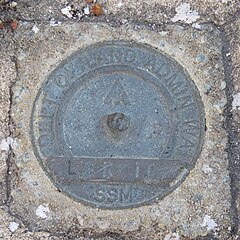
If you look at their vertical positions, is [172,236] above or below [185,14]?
below

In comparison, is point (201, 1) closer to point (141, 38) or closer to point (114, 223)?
point (141, 38)

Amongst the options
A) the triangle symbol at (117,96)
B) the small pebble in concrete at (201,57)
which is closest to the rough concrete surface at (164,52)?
the small pebble in concrete at (201,57)

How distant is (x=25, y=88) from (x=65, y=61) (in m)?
0.16

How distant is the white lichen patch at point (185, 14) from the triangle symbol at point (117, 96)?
0.95 ft

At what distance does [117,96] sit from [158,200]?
0.36m

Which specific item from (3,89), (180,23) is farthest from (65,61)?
(180,23)

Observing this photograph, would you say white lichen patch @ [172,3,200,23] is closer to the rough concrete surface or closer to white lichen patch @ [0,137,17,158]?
the rough concrete surface

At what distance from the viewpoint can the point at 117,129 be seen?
2.10 m

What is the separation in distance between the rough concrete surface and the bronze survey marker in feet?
0.13

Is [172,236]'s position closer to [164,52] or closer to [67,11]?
[164,52]

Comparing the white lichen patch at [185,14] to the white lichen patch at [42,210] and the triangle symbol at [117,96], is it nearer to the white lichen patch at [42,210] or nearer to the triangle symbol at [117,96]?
the triangle symbol at [117,96]

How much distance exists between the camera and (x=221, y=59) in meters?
2.16

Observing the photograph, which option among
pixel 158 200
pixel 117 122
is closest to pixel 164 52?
pixel 117 122

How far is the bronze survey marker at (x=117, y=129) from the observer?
6.92 ft
